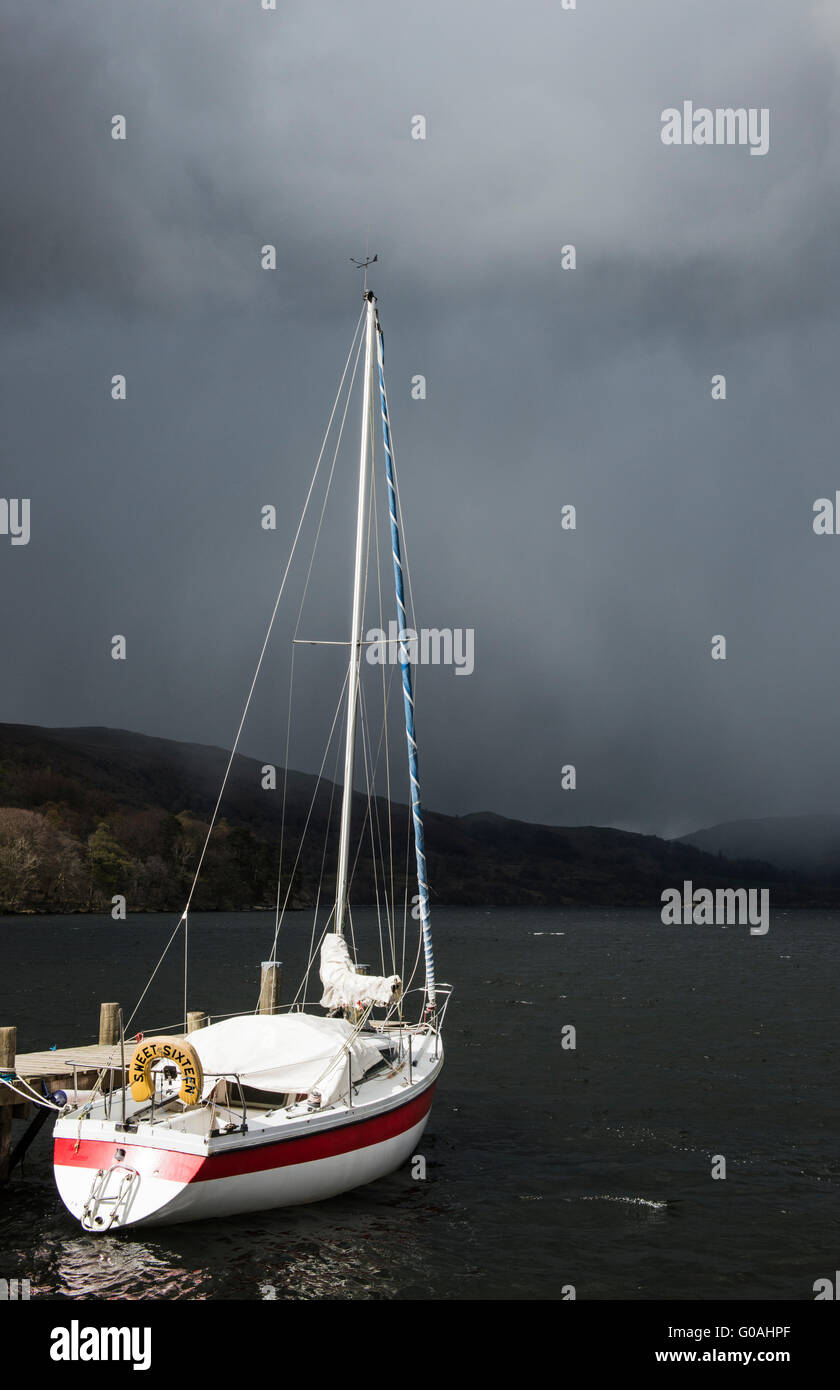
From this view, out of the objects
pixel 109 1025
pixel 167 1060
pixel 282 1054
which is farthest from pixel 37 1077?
pixel 282 1054

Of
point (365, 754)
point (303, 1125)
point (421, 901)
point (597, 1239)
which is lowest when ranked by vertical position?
point (597, 1239)

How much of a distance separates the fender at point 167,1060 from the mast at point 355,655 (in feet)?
22.4

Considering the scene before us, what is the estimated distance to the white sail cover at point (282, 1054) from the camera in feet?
68.2

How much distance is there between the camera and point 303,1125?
63.9ft

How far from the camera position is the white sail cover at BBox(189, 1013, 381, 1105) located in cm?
2078

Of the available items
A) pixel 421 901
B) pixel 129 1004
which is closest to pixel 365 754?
pixel 421 901

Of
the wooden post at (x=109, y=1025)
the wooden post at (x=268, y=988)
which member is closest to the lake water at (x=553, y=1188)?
the wooden post at (x=109, y=1025)

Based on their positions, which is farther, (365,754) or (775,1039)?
(775,1039)

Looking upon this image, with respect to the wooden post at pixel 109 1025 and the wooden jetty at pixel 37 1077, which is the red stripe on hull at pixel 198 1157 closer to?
the wooden jetty at pixel 37 1077

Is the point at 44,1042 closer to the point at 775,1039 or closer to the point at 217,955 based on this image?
the point at 775,1039

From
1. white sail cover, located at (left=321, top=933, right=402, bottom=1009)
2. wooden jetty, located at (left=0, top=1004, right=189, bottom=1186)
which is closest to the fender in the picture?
wooden jetty, located at (left=0, top=1004, right=189, bottom=1186)

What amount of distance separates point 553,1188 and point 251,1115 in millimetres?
8285

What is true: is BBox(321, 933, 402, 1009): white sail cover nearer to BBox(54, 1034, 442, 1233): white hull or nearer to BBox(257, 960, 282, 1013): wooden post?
BBox(257, 960, 282, 1013): wooden post
